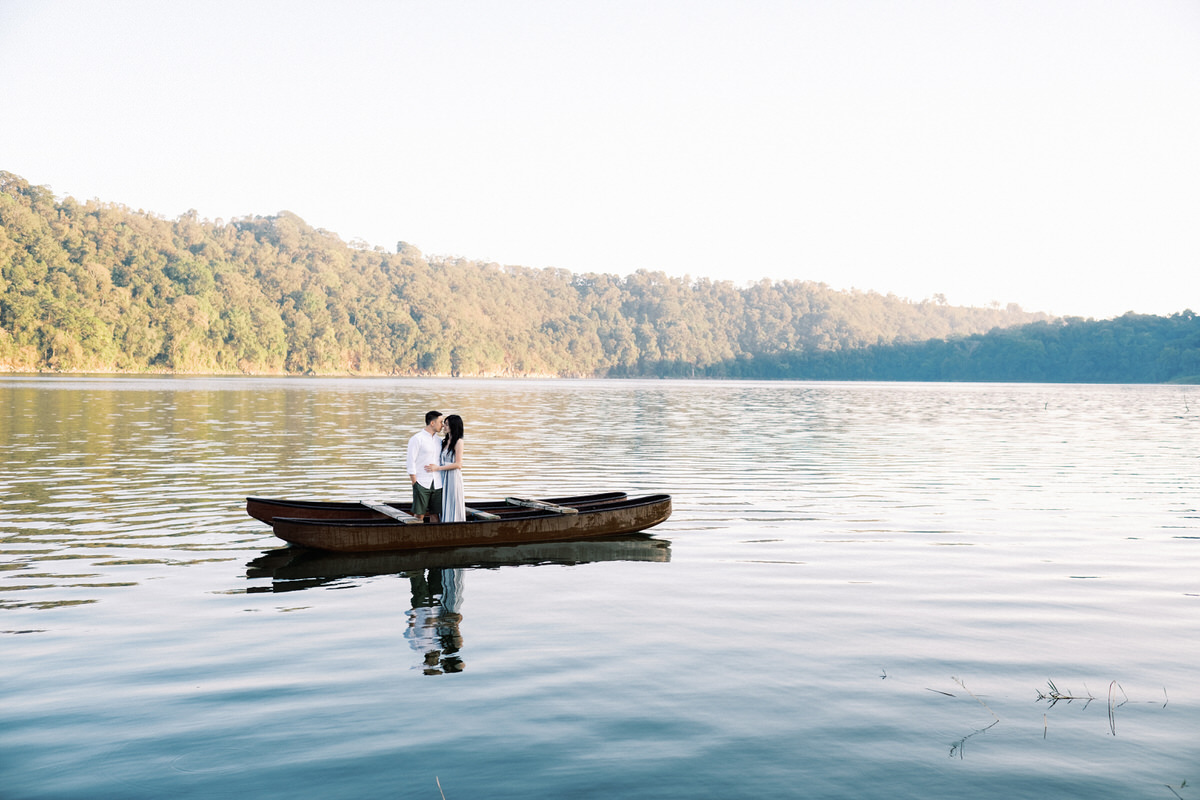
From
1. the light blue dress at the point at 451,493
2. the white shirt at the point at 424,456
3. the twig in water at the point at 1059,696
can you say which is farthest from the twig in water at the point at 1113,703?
the white shirt at the point at 424,456

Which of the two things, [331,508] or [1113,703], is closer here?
[1113,703]

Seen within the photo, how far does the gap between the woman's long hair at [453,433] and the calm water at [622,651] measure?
2051 mm

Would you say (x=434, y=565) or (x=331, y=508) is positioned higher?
(x=331, y=508)

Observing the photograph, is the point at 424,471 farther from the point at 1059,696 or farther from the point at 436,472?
the point at 1059,696

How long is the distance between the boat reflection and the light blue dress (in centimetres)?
69

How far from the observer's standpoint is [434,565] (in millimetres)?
15859

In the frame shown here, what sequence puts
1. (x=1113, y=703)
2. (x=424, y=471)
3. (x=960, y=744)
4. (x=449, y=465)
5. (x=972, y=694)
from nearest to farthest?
(x=960, y=744)
(x=1113, y=703)
(x=972, y=694)
(x=449, y=465)
(x=424, y=471)

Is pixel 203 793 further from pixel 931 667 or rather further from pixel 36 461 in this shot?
pixel 36 461

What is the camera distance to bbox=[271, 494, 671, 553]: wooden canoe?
15.8 meters


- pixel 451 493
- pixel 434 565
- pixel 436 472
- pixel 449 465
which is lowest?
pixel 434 565

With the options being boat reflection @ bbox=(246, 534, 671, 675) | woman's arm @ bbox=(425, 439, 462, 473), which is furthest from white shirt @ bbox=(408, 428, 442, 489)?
boat reflection @ bbox=(246, 534, 671, 675)

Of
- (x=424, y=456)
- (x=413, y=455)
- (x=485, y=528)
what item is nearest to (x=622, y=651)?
(x=485, y=528)

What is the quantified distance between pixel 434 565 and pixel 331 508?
2.74 m

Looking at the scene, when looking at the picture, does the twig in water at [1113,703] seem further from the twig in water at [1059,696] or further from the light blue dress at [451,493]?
the light blue dress at [451,493]
